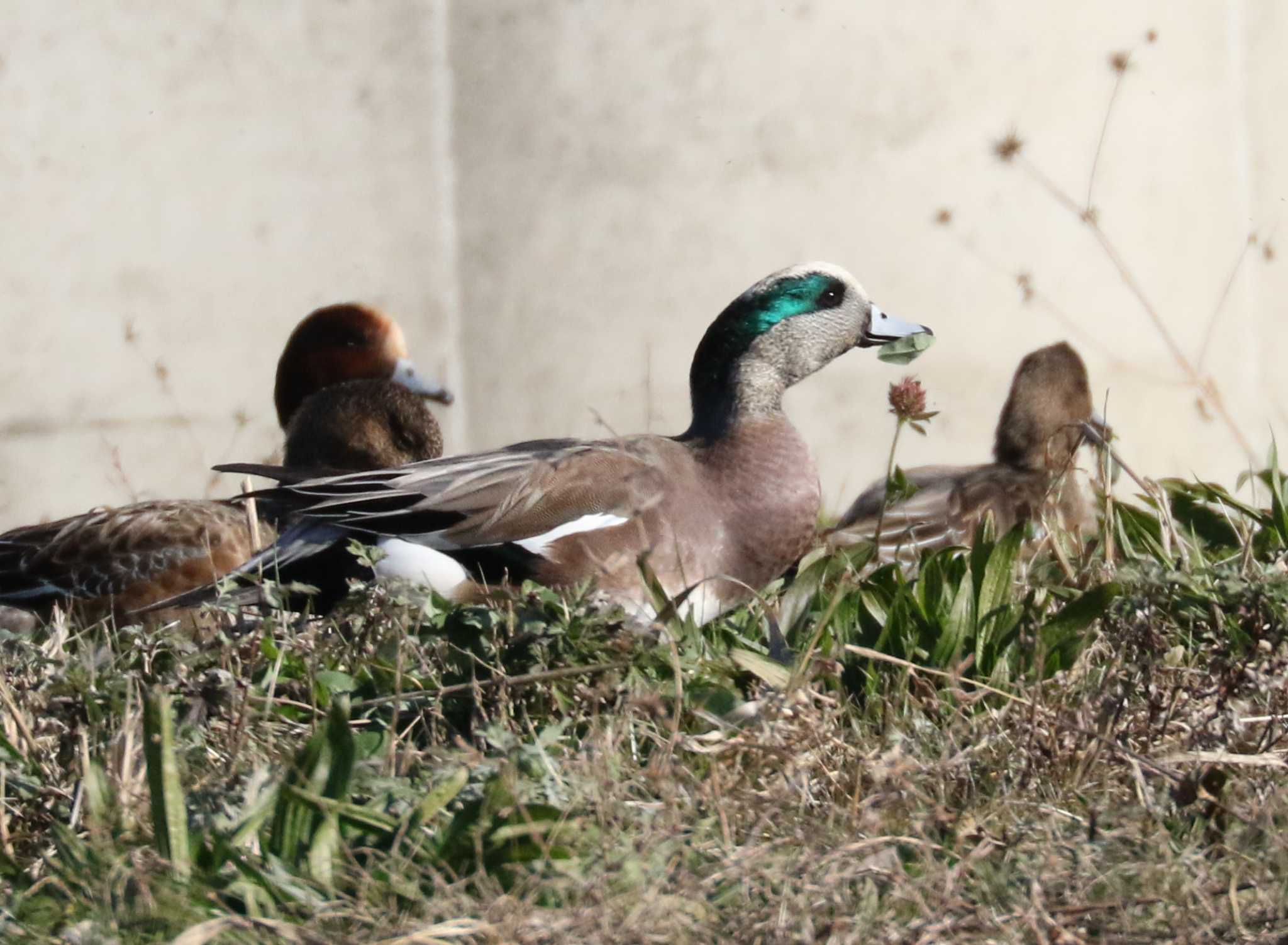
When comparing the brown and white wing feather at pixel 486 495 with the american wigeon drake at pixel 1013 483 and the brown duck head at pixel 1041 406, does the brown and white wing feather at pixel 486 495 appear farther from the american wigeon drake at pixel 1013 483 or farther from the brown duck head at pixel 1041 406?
the brown duck head at pixel 1041 406

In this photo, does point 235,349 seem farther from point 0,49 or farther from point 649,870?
point 649,870

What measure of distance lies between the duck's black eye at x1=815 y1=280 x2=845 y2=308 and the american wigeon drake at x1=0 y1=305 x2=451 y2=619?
3.73ft

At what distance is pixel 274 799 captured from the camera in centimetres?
203

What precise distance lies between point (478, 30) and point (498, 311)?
37.8 inches

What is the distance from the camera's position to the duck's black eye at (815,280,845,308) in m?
3.66

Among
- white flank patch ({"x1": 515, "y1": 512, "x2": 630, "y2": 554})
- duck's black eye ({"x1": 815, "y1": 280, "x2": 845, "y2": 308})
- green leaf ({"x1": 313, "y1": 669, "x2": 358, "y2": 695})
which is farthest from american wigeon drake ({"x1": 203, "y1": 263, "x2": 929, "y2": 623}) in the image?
green leaf ({"x1": 313, "y1": 669, "x2": 358, "y2": 695})

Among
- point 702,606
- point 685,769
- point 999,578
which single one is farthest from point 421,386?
point 685,769

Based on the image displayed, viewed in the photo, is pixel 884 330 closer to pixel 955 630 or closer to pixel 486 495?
pixel 486 495

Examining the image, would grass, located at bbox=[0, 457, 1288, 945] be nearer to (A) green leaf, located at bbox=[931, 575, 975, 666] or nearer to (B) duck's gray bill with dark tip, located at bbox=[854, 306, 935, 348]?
(A) green leaf, located at bbox=[931, 575, 975, 666]

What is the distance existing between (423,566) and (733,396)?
0.79 metres

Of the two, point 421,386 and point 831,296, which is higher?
point 831,296

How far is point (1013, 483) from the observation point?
464 centimetres

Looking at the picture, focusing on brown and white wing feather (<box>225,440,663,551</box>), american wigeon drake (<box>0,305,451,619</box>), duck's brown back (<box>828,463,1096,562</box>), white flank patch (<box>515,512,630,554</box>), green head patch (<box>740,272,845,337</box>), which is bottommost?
duck's brown back (<box>828,463,1096,562</box>)

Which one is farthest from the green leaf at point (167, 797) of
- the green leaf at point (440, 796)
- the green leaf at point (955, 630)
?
the green leaf at point (955, 630)
